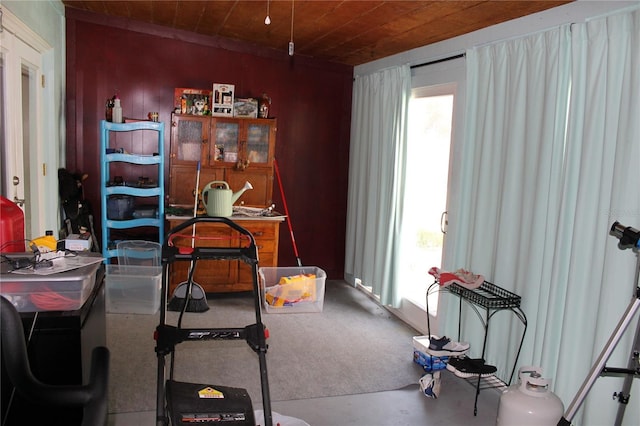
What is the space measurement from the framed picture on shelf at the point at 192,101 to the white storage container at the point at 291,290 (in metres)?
1.60

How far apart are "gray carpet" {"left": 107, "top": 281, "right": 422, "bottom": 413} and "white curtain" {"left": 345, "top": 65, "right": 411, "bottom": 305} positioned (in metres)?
0.51

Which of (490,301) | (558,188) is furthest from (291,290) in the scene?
(558,188)

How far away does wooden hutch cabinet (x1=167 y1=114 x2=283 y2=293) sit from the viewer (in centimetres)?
436

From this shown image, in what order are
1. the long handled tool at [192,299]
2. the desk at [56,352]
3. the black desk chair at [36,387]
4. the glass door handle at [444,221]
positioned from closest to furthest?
the black desk chair at [36,387], the desk at [56,352], the glass door handle at [444,221], the long handled tool at [192,299]

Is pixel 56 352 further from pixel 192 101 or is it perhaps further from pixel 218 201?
pixel 192 101

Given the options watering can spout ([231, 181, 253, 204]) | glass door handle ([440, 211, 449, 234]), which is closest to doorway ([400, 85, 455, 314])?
glass door handle ([440, 211, 449, 234])

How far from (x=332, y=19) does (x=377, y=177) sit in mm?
1581

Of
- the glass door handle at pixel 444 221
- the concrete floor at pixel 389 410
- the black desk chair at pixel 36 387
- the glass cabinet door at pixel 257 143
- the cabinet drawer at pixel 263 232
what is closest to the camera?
the black desk chair at pixel 36 387

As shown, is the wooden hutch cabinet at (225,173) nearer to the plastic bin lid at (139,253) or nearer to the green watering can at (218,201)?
the green watering can at (218,201)

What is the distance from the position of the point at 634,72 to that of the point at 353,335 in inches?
102

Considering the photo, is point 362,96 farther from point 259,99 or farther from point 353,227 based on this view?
point 353,227

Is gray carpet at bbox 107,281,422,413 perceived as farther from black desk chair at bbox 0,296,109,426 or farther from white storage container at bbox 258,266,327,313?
black desk chair at bbox 0,296,109,426

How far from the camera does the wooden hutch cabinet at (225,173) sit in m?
4.36

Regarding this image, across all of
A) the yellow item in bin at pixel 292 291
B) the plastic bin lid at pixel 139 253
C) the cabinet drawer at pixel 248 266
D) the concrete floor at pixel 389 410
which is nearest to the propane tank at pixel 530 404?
the concrete floor at pixel 389 410
